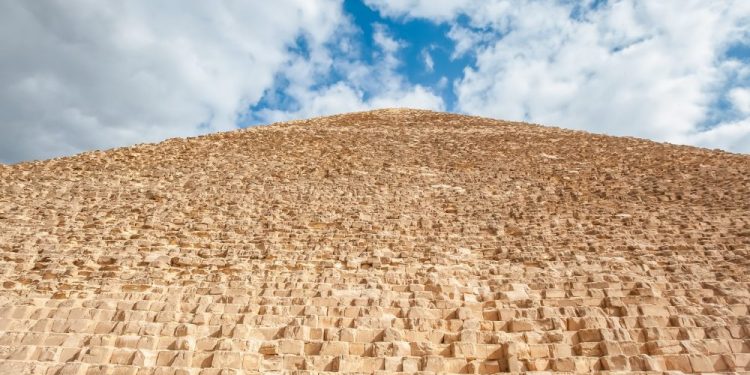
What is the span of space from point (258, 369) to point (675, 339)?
366cm

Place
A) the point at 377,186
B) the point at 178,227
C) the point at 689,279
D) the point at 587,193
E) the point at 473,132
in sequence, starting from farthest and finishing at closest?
the point at 473,132
the point at 377,186
the point at 587,193
the point at 178,227
the point at 689,279

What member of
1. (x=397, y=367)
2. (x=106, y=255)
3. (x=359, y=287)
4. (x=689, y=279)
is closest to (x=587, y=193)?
(x=689, y=279)

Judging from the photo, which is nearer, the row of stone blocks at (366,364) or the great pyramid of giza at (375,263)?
the row of stone blocks at (366,364)

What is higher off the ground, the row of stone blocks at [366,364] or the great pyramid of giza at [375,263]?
the great pyramid of giza at [375,263]

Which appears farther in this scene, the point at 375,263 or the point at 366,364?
the point at 375,263

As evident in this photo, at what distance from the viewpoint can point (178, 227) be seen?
267 inches

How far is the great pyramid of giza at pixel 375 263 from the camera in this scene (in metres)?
3.99

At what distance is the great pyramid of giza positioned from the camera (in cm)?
399

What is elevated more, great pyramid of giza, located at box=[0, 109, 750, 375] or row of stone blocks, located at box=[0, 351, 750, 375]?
great pyramid of giza, located at box=[0, 109, 750, 375]

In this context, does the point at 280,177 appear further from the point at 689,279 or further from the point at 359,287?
the point at 689,279

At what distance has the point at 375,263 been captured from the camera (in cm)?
557

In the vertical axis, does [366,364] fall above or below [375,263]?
below

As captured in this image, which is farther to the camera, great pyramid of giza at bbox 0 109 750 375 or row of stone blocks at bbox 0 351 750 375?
great pyramid of giza at bbox 0 109 750 375

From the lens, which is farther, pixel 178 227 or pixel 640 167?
pixel 640 167
